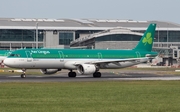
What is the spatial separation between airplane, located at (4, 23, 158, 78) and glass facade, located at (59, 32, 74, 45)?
8769cm

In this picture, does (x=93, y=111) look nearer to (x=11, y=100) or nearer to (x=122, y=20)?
(x=11, y=100)

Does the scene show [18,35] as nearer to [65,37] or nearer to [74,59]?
[65,37]

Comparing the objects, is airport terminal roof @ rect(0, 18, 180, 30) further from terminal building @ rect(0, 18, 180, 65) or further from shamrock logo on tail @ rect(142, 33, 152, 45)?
shamrock logo on tail @ rect(142, 33, 152, 45)

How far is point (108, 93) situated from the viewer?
112 feet

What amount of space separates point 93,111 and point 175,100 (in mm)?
6670

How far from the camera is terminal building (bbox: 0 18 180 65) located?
140m

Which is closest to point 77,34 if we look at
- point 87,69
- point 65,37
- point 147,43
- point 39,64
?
point 65,37

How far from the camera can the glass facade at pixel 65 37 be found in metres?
155

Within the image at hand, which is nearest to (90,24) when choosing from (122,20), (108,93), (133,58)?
(122,20)

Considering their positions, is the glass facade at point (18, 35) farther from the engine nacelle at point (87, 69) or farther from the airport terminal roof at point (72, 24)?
the engine nacelle at point (87, 69)

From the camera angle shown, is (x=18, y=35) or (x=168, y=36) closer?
(x=18, y=35)

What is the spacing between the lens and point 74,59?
62.1m

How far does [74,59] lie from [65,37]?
97072 mm

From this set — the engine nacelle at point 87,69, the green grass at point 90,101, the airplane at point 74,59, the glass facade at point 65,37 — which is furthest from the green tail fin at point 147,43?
the glass facade at point 65,37
